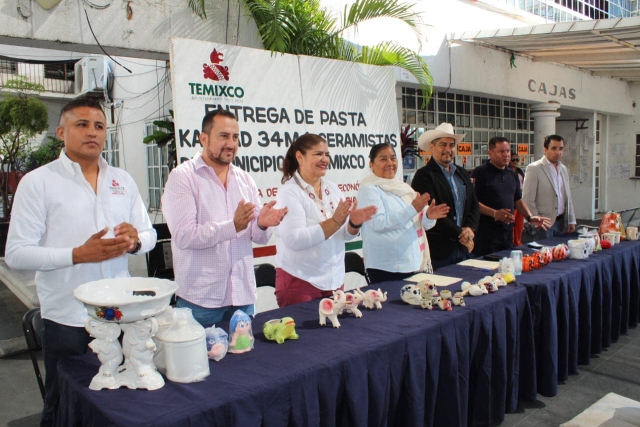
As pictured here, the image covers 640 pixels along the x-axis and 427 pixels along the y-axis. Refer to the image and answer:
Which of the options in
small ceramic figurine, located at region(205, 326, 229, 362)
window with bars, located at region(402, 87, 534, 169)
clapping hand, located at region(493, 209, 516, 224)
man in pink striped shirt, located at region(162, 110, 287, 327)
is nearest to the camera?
small ceramic figurine, located at region(205, 326, 229, 362)

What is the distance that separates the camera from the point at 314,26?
4234 mm

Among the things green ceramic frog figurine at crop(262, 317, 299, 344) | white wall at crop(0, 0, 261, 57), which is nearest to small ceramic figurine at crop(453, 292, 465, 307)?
green ceramic frog figurine at crop(262, 317, 299, 344)

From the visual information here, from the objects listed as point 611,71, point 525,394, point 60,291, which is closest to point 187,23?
point 60,291

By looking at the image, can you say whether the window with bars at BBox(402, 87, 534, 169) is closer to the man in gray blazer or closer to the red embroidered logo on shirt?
the man in gray blazer

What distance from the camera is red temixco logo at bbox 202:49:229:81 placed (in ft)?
10.7

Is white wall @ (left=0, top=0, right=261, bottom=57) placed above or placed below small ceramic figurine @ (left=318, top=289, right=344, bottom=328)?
above

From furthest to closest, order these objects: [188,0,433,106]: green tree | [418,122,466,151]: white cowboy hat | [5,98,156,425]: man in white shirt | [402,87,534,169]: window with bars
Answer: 1. [402,87,534,169]: window with bars
2. [188,0,433,106]: green tree
3. [418,122,466,151]: white cowboy hat
4. [5,98,156,425]: man in white shirt

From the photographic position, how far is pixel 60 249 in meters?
1.57

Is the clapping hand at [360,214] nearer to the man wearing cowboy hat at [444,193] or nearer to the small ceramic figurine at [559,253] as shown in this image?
the man wearing cowboy hat at [444,193]

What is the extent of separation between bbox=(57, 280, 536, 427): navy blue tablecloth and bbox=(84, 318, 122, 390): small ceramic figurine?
3cm

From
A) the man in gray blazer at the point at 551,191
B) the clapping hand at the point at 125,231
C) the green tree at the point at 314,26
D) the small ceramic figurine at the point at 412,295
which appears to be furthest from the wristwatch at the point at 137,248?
the man in gray blazer at the point at 551,191

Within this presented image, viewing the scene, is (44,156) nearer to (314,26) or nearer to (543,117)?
(314,26)

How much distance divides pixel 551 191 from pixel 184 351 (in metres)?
3.76

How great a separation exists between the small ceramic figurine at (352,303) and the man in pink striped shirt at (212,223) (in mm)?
402
